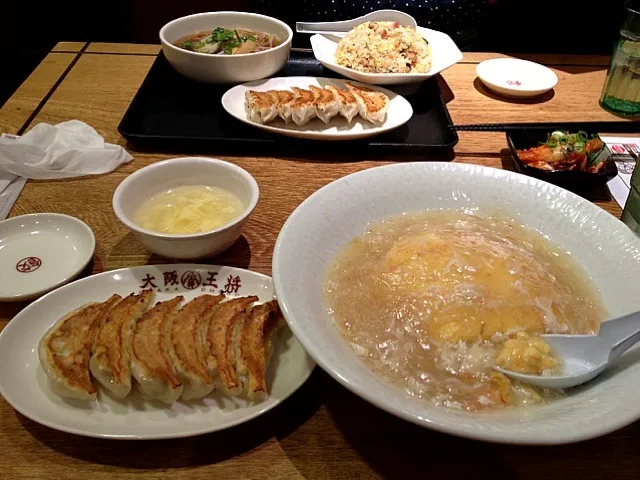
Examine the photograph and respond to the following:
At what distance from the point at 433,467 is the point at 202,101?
71.0 inches

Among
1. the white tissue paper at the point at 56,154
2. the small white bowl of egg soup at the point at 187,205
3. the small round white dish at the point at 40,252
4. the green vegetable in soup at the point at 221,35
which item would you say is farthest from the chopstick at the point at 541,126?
the small round white dish at the point at 40,252

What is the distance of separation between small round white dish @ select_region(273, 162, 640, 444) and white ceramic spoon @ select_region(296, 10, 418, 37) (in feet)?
4.92

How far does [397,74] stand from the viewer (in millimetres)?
2301

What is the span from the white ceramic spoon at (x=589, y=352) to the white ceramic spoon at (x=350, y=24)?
209cm

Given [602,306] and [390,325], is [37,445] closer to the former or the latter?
[390,325]

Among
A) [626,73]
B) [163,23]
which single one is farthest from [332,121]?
[163,23]

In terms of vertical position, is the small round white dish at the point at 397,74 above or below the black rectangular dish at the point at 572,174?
above

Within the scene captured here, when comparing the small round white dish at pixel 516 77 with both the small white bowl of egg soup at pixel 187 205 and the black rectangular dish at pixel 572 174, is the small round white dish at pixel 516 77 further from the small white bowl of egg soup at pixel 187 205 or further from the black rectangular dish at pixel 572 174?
the small white bowl of egg soup at pixel 187 205

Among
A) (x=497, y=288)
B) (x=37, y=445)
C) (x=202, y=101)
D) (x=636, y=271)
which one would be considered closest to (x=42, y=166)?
(x=202, y=101)

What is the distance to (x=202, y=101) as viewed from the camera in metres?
2.34

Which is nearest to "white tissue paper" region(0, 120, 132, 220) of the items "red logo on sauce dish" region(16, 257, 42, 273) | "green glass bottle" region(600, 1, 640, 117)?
"red logo on sauce dish" region(16, 257, 42, 273)

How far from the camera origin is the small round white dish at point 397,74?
2.30 metres

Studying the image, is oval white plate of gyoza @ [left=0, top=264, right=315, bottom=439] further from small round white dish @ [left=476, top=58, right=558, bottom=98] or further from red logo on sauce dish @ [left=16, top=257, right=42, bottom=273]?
small round white dish @ [left=476, top=58, right=558, bottom=98]

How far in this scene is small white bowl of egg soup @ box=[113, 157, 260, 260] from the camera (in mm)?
1439
